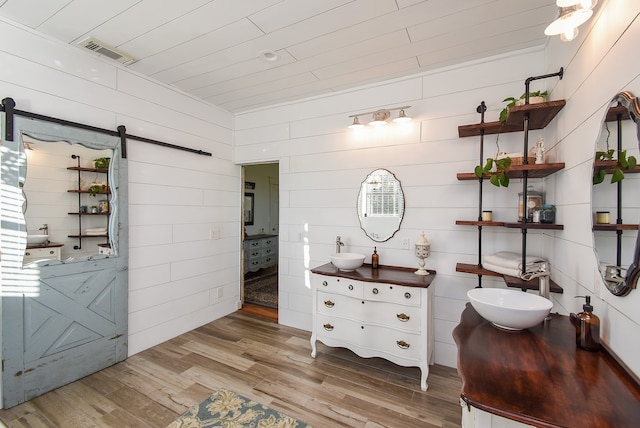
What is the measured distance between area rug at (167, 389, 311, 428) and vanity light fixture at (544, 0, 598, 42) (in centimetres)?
263

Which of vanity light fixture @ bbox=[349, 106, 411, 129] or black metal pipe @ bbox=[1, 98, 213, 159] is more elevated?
vanity light fixture @ bbox=[349, 106, 411, 129]

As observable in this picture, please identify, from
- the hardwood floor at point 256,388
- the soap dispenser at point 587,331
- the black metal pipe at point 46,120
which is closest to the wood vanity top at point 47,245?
the black metal pipe at point 46,120

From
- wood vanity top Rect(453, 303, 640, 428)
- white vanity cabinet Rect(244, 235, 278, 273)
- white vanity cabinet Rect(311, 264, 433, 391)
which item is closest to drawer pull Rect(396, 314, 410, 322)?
white vanity cabinet Rect(311, 264, 433, 391)

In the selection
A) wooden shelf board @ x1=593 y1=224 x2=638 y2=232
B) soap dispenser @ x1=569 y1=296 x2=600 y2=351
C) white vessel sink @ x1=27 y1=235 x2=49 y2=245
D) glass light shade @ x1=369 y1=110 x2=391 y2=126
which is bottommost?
soap dispenser @ x1=569 y1=296 x2=600 y2=351

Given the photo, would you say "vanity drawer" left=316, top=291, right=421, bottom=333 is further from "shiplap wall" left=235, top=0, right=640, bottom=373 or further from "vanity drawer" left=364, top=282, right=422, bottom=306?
"shiplap wall" left=235, top=0, right=640, bottom=373

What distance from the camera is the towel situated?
2.03 metres

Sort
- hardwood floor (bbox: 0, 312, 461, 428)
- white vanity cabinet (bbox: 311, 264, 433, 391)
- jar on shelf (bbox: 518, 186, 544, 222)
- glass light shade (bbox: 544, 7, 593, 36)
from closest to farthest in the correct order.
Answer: glass light shade (bbox: 544, 7, 593, 36)
hardwood floor (bbox: 0, 312, 461, 428)
jar on shelf (bbox: 518, 186, 544, 222)
white vanity cabinet (bbox: 311, 264, 433, 391)

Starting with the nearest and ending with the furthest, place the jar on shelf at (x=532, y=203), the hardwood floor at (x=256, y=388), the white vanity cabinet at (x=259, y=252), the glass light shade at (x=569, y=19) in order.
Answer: the glass light shade at (x=569, y=19), the hardwood floor at (x=256, y=388), the jar on shelf at (x=532, y=203), the white vanity cabinet at (x=259, y=252)

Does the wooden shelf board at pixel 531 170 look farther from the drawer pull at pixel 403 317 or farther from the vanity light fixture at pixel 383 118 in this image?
the drawer pull at pixel 403 317

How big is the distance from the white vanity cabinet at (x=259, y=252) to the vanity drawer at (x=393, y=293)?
317cm

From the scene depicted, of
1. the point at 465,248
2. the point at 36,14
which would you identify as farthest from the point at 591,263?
the point at 36,14

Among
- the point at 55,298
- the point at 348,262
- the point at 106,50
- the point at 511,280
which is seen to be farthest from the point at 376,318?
the point at 106,50

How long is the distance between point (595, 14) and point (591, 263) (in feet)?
3.93

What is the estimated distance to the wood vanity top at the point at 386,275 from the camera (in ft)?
7.75
